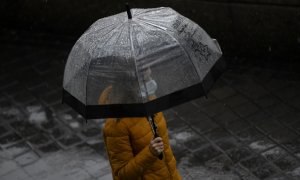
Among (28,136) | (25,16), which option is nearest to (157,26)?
(28,136)

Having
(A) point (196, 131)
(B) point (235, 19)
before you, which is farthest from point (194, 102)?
(B) point (235, 19)

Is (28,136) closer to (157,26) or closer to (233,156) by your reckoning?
(233,156)

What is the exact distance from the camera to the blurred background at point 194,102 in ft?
Answer: 23.7

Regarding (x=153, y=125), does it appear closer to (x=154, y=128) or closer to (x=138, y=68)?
(x=154, y=128)

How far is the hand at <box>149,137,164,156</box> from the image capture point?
4.85m

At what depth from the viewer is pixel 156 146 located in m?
4.85

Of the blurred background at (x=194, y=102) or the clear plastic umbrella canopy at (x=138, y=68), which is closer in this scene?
the clear plastic umbrella canopy at (x=138, y=68)

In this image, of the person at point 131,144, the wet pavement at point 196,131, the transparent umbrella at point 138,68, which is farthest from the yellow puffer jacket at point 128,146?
the wet pavement at point 196,131

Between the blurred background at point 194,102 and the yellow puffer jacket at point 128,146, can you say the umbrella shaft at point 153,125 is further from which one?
the blurred background at point 194,102

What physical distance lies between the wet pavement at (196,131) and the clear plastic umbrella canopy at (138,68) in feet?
7.17

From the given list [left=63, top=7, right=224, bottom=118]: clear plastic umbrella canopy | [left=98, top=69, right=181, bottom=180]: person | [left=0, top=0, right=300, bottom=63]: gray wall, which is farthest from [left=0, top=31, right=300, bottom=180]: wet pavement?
[left=63, top=7, right=224, bottom=118]: clear plastic umbrella canopy

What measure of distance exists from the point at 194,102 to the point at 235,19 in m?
1.28

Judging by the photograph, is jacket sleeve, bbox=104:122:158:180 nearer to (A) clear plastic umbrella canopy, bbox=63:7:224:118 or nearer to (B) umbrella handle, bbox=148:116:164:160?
(B) umbrella handle, bbox=148:116:164:160

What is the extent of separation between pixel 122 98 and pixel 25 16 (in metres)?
5.58
